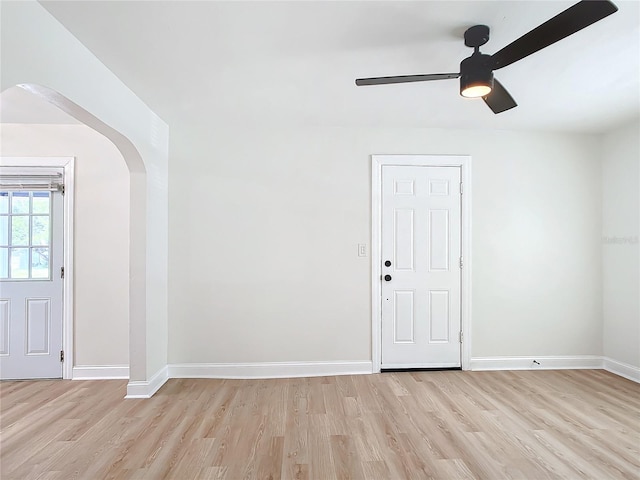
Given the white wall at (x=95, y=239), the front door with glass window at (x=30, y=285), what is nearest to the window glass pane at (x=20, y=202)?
the front door with glass window at (x=30, y=285)

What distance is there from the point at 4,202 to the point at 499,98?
4483mm

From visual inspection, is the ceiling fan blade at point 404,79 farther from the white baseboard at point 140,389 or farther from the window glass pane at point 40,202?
the window glass pane at point 40,202

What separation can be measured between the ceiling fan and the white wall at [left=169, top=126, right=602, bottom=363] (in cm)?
160

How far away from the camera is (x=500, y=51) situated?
1.75 metres

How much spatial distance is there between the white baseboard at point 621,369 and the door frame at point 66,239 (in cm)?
554

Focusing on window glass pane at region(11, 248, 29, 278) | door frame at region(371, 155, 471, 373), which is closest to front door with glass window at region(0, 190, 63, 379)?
window glass pane at region(11, 248, 29, 278)

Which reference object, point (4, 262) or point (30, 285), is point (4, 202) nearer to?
point (4, 262)

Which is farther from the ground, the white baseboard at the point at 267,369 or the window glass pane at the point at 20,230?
the window glass pane at the point at 20,230

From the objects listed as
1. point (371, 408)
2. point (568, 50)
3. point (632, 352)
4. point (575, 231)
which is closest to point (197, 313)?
point (371, 408)

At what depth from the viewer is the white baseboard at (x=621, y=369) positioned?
11.0 ft

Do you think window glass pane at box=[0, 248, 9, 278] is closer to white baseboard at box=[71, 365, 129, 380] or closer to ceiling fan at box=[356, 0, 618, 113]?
white baseboard at box=[71, 365, 129, 380]

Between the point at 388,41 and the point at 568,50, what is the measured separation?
1131 millimetres

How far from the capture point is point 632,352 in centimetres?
342

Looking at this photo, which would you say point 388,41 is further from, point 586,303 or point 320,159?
point 586,303
